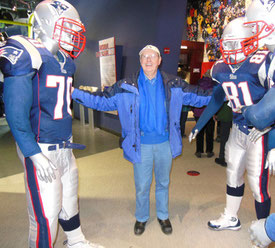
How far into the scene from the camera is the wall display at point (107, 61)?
16.2 ft

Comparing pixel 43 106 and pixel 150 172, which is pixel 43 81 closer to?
pixel 43 106

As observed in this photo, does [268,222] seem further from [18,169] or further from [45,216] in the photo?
[18,169]

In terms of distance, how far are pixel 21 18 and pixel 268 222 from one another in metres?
6.43

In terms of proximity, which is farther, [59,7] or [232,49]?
[232,49]

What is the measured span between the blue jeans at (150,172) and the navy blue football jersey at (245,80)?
→ 0.67m

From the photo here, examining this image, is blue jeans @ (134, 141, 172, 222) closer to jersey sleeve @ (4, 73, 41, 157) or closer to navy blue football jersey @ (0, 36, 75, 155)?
navy blue football jersey @ (0, 36, 75, 155)

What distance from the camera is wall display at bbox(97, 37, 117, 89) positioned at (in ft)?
16.2

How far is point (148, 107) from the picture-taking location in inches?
75.9

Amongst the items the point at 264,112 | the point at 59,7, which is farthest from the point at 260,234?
the point at 59,7

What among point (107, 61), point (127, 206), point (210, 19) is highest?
point (210, 19)

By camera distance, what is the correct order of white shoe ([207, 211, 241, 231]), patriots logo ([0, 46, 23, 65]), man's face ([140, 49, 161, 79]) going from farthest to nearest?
1. white shoe ([207, 211, 241, 231])
2. man's face ([140, 49, 161, 79])
3. patriots logo ([0, 46, 23, 65])

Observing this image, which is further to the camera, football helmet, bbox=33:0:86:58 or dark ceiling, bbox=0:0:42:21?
dark ceiling, bbox=0:0:42:21

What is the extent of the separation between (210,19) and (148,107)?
6253mm

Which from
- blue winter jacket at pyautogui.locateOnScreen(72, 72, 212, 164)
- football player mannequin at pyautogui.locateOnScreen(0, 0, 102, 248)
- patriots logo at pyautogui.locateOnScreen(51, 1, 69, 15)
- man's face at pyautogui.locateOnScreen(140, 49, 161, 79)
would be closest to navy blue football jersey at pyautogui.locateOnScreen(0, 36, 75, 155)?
football player mannequin at pyautogui.locateOnScreen(0, 0, 102, 248)
